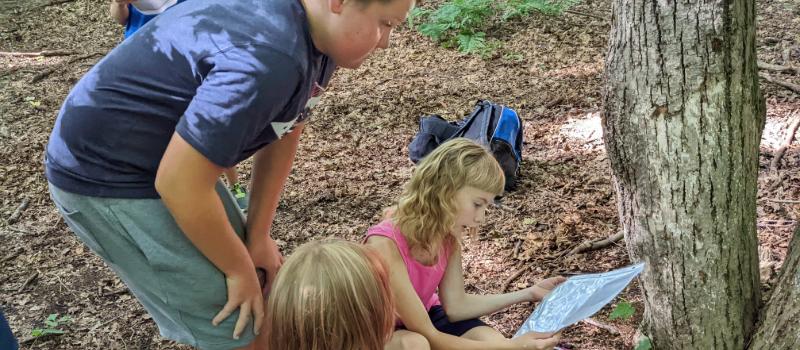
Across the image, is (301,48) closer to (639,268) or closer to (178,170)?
(178,170)

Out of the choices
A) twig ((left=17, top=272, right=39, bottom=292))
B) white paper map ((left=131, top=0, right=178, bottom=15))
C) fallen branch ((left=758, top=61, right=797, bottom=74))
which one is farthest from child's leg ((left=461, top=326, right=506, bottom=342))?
fallen branch ((left=758, top=61, right=797, bottom=74))

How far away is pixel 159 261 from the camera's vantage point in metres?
1.49

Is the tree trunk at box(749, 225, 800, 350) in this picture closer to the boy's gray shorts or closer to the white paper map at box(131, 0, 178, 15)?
the boy's gray shorts

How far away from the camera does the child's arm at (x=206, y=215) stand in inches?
47.4

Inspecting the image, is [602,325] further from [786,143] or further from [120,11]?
[120,11]

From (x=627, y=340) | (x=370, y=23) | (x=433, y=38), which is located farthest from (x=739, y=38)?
(x=433, y=38)

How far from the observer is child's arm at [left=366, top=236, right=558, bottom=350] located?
203 cm

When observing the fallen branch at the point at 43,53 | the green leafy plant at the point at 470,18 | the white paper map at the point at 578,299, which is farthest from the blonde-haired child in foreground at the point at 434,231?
the fallen branch at the point at 43,53

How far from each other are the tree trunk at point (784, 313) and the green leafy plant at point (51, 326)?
3.12m

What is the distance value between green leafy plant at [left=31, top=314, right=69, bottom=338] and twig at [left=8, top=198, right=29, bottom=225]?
51.2 inches

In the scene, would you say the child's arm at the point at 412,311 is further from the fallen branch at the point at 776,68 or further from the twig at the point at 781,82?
the fallen branch at the point at 776,68

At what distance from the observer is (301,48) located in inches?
48.0

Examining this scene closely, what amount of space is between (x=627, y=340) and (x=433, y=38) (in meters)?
4.72

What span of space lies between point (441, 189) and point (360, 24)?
3.21 ft
